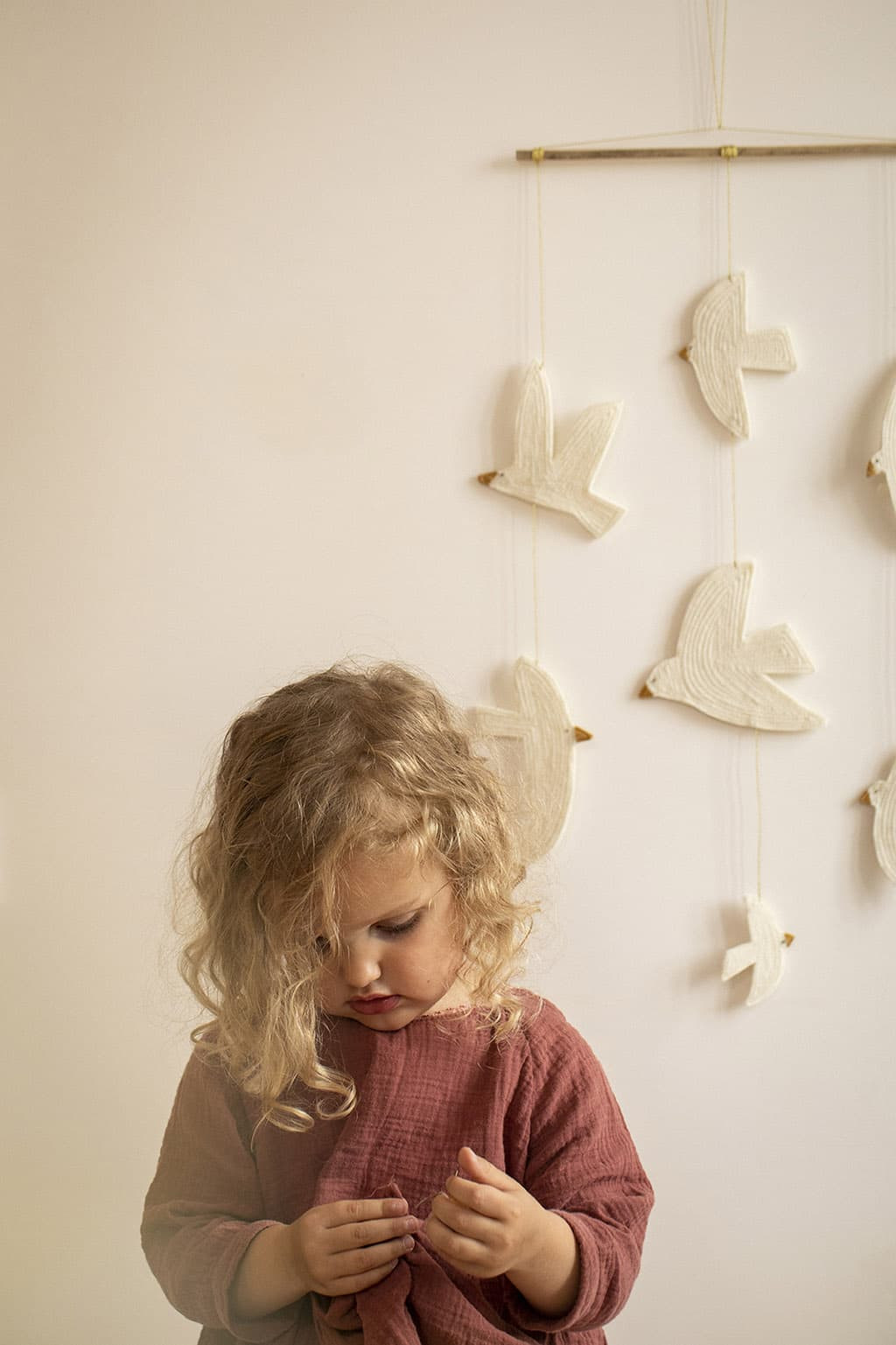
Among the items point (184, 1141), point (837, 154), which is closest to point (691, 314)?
point (837, 154)

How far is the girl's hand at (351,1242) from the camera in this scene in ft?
2.41

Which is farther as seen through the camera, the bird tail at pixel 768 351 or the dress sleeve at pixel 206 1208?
the bird tail at pixel 768 351

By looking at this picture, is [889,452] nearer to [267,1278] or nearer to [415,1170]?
[415,1170]

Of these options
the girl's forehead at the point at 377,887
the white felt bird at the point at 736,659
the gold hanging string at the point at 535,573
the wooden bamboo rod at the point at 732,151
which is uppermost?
the wooden bamboo rod at the point at 732,151

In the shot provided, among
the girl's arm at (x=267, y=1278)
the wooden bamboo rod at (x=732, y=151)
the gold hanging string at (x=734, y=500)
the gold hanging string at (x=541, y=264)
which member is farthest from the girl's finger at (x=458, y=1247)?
the wooden bamboo rod at (x=732, y=151)

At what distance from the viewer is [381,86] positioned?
112 centimetres

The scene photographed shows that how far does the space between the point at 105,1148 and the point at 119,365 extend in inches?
32.4

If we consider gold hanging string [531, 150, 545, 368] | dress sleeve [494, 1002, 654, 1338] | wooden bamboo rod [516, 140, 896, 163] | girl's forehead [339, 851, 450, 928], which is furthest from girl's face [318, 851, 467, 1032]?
wooden bamboo rod [516, 140, 896, 163]

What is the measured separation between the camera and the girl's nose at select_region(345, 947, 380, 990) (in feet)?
2.52

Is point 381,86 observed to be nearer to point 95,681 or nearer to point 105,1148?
point 95,681

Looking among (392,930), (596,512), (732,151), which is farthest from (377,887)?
(732,151)

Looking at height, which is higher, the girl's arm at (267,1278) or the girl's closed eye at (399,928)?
the girl's closed eye at (399,928)

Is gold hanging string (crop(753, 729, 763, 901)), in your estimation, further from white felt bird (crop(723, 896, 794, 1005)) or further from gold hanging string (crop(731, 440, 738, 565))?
gold hanging string (crop(731, 440, 738, 565))

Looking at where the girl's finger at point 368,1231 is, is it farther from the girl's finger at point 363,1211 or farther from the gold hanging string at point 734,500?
the gold hanging string at point 734,500
